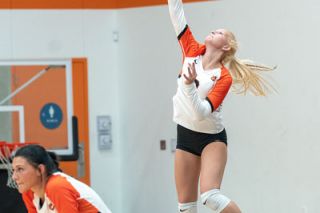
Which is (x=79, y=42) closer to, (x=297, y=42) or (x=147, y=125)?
(x=147, y=125)

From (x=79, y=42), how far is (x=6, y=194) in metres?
2.61

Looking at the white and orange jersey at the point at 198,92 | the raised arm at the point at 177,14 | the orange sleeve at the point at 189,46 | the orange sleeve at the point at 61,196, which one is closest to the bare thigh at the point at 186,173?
the white and orange jersey at the point at 198,92

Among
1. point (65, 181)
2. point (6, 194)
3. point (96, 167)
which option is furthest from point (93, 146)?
point (65, 181)

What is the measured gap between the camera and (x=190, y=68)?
12.9 feet

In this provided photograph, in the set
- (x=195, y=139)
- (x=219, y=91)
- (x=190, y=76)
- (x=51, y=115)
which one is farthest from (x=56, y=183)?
(x=51, y=115)

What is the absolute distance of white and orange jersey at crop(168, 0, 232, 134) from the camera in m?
4.07

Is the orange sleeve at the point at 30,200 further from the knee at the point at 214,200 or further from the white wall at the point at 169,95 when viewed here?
the white wall at the point at 169,95

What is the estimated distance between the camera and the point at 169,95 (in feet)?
24.7

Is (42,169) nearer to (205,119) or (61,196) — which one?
(61,196)

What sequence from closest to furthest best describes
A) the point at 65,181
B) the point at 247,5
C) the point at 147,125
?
the point at 65,181 → the point at 247,5 → the point at 147,125

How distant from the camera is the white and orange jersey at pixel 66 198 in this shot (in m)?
3.64

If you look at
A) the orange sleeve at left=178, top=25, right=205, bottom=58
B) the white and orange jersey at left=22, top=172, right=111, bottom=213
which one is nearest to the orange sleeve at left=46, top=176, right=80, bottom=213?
the white and orange jersey at left=22, top=172, right=111, bottom=213

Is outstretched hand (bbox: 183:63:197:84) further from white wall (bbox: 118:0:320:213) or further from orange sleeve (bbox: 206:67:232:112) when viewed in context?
white wall (bbox: 118:0:320:213)

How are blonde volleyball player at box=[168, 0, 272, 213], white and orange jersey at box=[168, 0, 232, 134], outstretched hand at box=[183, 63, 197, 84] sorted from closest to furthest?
outstretched hand at box=[183, 63, 197, 84] → white and orange jersey at box=[168, 0, 232, 134] → blonde volleyball player at box=[168, 0, 272, 213]
